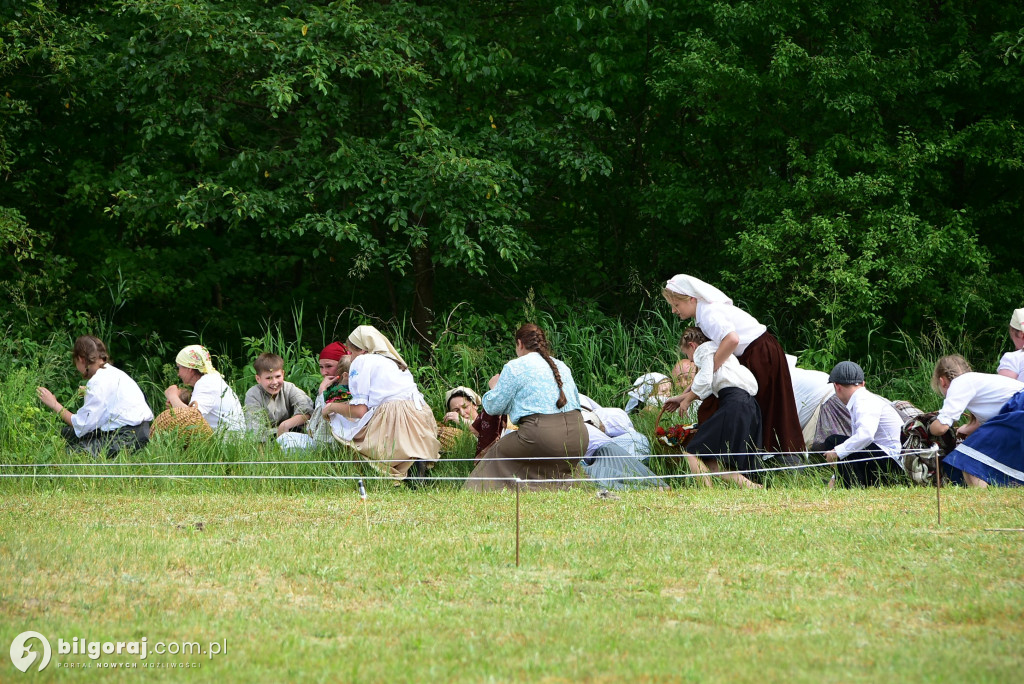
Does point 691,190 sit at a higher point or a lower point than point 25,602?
higher

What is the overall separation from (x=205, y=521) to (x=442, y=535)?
1535mm

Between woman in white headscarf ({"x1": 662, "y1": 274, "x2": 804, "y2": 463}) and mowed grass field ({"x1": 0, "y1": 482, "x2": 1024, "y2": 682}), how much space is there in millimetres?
800

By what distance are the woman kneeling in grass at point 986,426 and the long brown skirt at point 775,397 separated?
3.11 ft

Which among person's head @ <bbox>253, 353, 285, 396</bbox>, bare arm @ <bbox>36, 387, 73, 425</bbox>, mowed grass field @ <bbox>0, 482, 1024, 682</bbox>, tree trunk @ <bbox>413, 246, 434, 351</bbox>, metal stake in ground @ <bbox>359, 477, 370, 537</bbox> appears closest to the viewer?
mowed grass field @ <bbox>0, 482, 1024, 682</bbox>

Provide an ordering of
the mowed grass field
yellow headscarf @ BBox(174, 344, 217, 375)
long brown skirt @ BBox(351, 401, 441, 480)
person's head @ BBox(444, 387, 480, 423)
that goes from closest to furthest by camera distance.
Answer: the mowed grass field → long brown skirt @ BBox(351, 401, 441, 480) → yellow headscarf @ BBox(174, 344, 217, 375) → person's head @ BBox(444, 387, 480, 423)

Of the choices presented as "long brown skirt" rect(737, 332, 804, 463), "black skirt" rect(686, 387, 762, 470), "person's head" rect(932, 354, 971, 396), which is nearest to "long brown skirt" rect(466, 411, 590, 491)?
"black skirt" rect(686, 387, 762, 470)

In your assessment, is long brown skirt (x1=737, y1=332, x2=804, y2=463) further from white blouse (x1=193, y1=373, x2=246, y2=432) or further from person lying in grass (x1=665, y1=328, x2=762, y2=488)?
white blouse (x1=193, y1=373, x2=246, y2=432)

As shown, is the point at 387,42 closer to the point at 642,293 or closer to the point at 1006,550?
the point at 642,293

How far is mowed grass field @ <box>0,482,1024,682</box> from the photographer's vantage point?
396cm

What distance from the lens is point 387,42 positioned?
1249 cm

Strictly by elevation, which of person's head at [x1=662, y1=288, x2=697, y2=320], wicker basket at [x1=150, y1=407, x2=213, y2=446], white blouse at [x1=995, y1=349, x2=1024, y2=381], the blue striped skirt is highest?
person's head at [x1=662, y1=288, x2=697, y2=320]

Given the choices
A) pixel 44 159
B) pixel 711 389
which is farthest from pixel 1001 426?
pixel 44 159

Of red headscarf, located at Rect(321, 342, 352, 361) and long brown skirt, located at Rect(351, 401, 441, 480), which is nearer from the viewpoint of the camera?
long brown skirt, located at Rect(351, 401, 441, 480)

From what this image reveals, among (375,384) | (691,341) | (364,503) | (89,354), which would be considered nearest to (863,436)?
(691,341)
